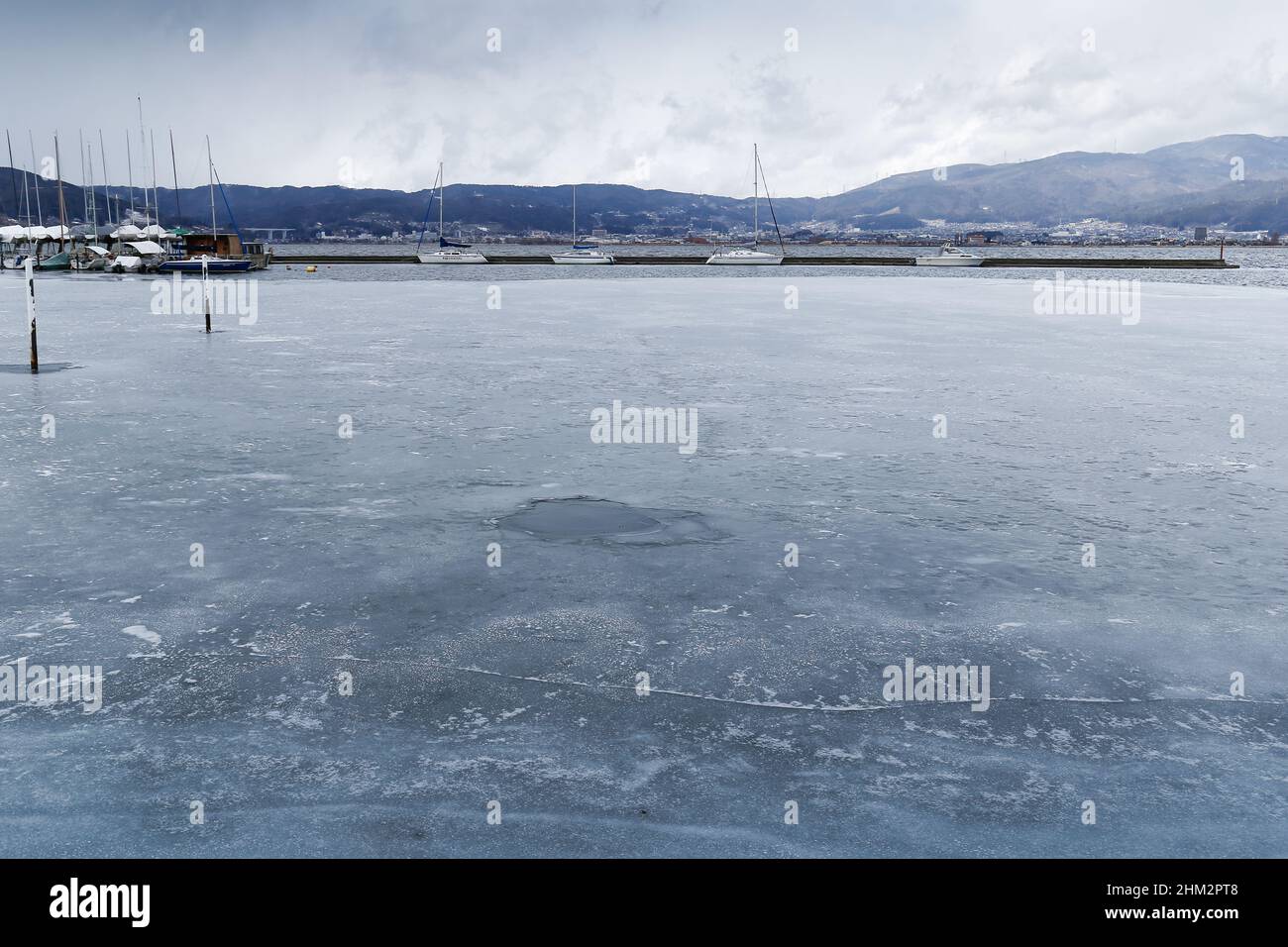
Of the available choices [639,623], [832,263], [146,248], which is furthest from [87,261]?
[639,623]

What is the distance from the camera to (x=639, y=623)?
7152 mm

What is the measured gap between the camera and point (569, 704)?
5.82 metres

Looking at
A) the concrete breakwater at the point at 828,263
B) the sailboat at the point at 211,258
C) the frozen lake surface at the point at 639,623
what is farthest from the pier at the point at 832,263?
the frozen lake surface at the point at 639,623

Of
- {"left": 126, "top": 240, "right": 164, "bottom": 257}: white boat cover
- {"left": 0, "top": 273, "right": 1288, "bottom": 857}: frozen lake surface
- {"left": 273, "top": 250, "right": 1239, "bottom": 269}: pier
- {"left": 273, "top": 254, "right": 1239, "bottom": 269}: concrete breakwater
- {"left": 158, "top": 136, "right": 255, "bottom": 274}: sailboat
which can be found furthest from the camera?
{"left": 273, "top": 250, "right": 1239, "bottom": 269}: pier

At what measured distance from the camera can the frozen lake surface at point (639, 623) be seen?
466 cm

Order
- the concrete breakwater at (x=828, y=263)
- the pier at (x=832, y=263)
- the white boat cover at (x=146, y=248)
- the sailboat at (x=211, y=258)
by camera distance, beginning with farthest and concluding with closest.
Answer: the pier at (x=832, y=263), the concrete breakwater at (x=828, y=263), the white boat cover at (x=146, y=248), the sailboat at (x=211, y=258)

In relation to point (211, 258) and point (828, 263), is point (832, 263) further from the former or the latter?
point (211, 258)

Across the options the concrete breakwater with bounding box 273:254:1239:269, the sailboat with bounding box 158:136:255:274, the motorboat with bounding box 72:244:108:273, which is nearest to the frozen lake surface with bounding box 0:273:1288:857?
the sailboat with bounding box 158:136:255:274

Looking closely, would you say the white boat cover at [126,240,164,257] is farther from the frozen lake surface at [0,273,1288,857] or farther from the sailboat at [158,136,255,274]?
the frozen lake surface at [0,273,1288,857]

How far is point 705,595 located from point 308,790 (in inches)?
140

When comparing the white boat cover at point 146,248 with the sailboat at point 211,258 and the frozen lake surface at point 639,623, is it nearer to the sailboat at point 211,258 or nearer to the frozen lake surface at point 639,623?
the sailboat at point 211,258

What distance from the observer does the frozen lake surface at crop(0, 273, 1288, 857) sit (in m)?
4.66

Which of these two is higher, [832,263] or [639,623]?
[832,263]
